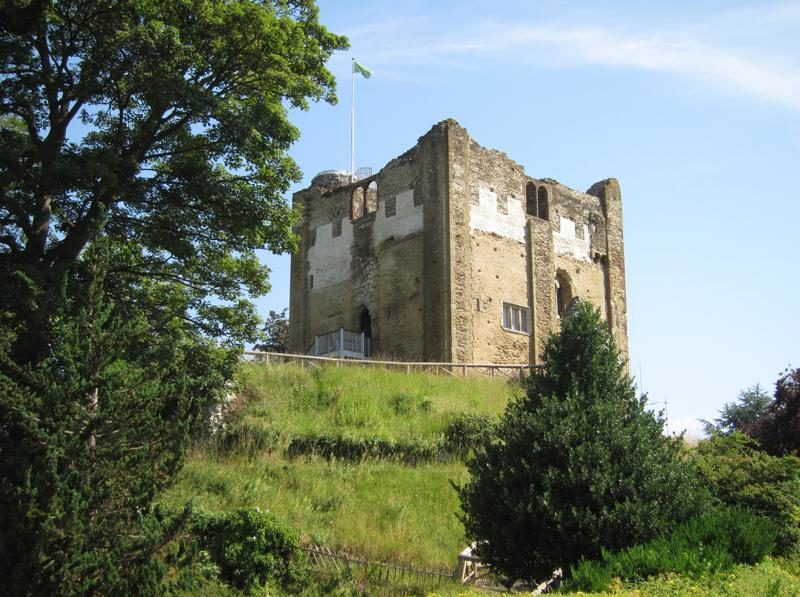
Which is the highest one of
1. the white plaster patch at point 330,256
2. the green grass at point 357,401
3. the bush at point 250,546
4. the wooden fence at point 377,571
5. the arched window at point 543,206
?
the arched window at point 543,206

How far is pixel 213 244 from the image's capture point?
19.3 meters

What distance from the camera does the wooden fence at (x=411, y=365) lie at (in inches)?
1097

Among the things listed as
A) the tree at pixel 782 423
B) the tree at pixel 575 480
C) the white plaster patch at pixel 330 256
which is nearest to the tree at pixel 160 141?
the tree at pixel 575 480

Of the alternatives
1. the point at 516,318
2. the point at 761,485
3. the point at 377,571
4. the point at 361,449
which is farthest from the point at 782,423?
the point at 516,318

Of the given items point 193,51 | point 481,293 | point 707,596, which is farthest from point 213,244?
point 481,293

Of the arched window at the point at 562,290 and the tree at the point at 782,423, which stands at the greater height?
the arched window at the point at 562,290

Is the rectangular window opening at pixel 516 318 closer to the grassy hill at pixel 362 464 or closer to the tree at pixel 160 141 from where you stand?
the grassy hill at pixel 362 464

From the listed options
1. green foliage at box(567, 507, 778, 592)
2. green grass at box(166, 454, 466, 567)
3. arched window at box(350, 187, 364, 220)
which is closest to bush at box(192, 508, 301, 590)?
green grass at box(166, 454, 466, 567)

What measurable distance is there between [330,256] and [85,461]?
27127 millimetres

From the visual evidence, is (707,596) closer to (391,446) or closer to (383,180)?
(391,446)

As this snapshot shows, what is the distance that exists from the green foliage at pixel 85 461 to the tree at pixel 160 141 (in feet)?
14.3

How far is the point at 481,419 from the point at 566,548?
36.5 feet

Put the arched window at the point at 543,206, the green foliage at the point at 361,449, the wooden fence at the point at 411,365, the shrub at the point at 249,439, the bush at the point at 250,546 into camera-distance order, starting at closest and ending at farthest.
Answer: the bush at the point at 250,546, the shrub at the point at 249,439, the green foliage at the point at 361,449, the wooden fence at the point at 411,365, the arched window at the point at 543,206

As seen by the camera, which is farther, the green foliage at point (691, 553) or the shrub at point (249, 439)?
the shrub at point (249, 439)
